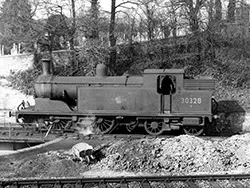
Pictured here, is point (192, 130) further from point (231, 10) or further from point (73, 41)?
point (73, 41)

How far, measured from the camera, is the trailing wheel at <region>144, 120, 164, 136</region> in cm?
1299

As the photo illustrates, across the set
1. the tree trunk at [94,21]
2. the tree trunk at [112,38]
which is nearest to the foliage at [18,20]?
the tree trunk at [94,21]

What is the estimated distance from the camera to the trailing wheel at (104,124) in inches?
522

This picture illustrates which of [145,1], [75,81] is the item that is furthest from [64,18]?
[75,81]

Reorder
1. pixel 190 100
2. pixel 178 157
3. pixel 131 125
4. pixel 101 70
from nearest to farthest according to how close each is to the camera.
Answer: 1. pixel 178 157
2. pixel 190 100
3. pixel 131 125
4. pixel 101 70

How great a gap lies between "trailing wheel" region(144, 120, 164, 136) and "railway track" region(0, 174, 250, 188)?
5205 millimetres

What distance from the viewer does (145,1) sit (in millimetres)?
21266

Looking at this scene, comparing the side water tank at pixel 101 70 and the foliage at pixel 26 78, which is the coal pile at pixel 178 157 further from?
the foliage at pixel 26 78

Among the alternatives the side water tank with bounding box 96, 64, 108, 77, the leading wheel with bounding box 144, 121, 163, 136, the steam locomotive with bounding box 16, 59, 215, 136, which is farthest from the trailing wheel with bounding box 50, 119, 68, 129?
the leading wheel with bounding box 144, 121, 163, 136

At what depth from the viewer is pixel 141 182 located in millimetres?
7625

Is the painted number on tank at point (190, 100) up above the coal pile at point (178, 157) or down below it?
above

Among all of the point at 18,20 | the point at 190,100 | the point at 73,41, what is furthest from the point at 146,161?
the point at 18,20

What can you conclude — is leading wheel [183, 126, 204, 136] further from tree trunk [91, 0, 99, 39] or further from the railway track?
tree trunk [91, 0, 99, 39]

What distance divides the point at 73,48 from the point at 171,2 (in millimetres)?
6722
